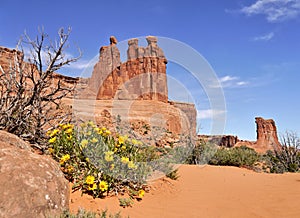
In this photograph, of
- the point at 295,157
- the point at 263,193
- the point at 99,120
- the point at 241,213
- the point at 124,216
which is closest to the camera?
the point at 124,216

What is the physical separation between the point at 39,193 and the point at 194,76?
19.1 feet

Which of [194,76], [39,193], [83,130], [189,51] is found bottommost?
[39,193]

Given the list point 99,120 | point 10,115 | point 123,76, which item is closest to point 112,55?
point 123,76

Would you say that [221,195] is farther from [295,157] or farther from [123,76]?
[123,76]

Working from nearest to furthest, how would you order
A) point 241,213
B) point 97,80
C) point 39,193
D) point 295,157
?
point 39,193 → point 241,213 → point 295,157 → point 97,80

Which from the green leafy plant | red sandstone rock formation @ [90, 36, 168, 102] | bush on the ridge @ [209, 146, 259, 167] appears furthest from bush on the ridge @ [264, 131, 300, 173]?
red sandstone rock formation @ [90, 36, 168, 102]

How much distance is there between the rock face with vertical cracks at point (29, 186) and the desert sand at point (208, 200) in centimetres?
47

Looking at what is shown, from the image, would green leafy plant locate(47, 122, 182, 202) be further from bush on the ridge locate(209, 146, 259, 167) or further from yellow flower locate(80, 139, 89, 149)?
bush on the ridge locate(209, 146, 259, 167)

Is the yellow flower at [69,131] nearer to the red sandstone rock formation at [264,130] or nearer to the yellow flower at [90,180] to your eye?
the yellow flower at [90,180]

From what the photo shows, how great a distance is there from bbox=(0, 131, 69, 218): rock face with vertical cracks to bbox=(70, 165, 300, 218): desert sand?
0.47 m

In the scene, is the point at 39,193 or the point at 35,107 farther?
the point at 35,107

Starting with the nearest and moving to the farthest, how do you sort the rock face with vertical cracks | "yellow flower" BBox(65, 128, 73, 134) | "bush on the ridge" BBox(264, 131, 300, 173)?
the rock face with vertical cracks < "yellow flower" BBox(65, 128, 73, 134) < "bush on the ridge" BBox(264, 131, 300, 173)

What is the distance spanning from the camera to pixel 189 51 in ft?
27.6

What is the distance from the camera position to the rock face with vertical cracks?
3.46 meters
